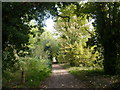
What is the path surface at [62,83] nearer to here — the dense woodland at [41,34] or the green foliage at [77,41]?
the dense woodland at [41,34]

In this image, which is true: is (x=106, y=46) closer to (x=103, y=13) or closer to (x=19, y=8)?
(x=103, y=13)

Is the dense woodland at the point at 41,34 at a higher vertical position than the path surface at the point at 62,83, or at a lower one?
higher

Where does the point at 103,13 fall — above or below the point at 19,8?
above

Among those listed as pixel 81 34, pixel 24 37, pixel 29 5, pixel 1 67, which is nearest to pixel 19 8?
pixel 29 5

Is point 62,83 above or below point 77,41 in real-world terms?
below

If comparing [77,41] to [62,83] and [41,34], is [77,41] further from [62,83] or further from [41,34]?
[62,83]

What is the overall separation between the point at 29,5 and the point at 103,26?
7.07 meters

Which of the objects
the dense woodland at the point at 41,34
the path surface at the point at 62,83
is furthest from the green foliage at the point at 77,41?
the path surface at the point at 62,83

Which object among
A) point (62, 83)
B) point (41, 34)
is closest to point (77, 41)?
point (41, 34)

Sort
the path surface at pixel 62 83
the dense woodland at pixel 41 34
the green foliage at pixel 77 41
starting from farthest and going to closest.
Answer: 1. the green foliage at pixel 77 41
2. the path surface at pixel 62 83
3. the dense woodland at pixel 41 34

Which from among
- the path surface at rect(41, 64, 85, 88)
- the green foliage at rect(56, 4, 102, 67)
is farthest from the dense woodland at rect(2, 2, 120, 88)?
the path surface at rect(41, 64, 85, 88)

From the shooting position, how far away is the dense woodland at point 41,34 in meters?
6.68

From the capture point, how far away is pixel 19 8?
6703 millimetres

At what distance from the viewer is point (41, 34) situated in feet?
33.6
